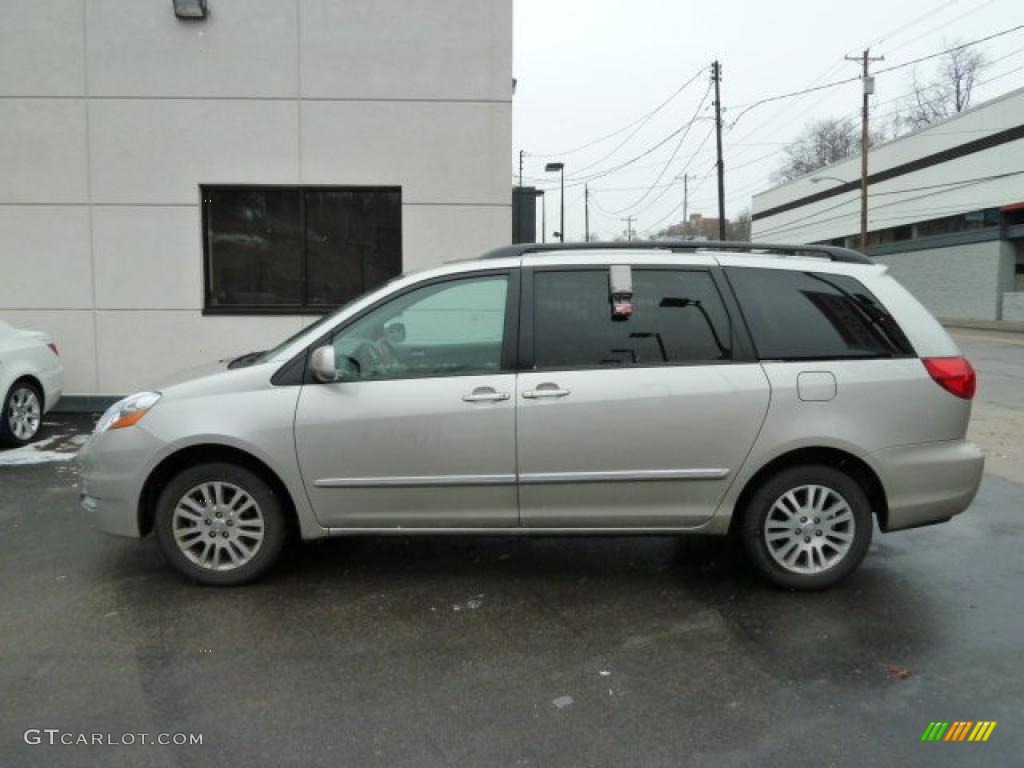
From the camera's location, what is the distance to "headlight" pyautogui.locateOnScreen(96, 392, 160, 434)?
4.25 meters

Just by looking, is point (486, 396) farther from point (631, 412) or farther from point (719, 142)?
point (719, 142)

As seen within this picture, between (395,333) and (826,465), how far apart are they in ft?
8.04

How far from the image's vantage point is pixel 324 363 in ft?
13.2

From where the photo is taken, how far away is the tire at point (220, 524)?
4.23 meters

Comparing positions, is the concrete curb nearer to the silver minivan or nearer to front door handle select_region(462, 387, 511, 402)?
the silver minivan

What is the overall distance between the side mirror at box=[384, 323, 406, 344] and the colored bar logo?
10.0ft

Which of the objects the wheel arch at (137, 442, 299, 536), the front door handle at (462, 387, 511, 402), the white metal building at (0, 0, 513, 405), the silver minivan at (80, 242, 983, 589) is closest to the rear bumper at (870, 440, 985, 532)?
the silver minivan at (80, 242, 983, 589)

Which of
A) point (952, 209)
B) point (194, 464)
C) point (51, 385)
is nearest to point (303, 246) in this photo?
point (51, 385)

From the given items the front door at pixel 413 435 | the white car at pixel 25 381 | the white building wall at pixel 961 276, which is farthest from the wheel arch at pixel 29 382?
the white building wall at pixel 961 276

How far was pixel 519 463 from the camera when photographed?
4.11 meters

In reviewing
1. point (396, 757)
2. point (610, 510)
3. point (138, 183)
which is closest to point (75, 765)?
point (396, 757)

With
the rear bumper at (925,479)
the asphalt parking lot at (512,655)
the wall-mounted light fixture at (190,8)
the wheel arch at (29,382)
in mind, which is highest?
the wall-mounted light fixture at (190,8)

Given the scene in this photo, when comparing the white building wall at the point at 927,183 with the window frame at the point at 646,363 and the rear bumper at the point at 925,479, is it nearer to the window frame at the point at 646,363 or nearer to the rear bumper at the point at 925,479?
the rear bumper at the point at 925,479

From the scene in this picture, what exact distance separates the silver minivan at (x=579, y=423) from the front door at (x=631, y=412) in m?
0.01
